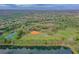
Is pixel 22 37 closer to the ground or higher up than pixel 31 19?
closer to the ground

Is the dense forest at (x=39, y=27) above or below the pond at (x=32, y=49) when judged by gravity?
above

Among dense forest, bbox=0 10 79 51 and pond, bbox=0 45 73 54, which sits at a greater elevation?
dense forest, bbox=0 10 79 51

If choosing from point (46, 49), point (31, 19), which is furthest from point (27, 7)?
point (46, 49)

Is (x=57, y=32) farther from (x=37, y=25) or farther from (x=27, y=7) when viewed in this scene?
(x=27, y=7)

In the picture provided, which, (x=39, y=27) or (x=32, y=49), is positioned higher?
(x=39, y=27)

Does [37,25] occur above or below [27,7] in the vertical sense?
below

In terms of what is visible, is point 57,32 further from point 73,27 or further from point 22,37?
point 22,37

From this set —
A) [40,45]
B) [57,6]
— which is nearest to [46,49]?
[40,45]
